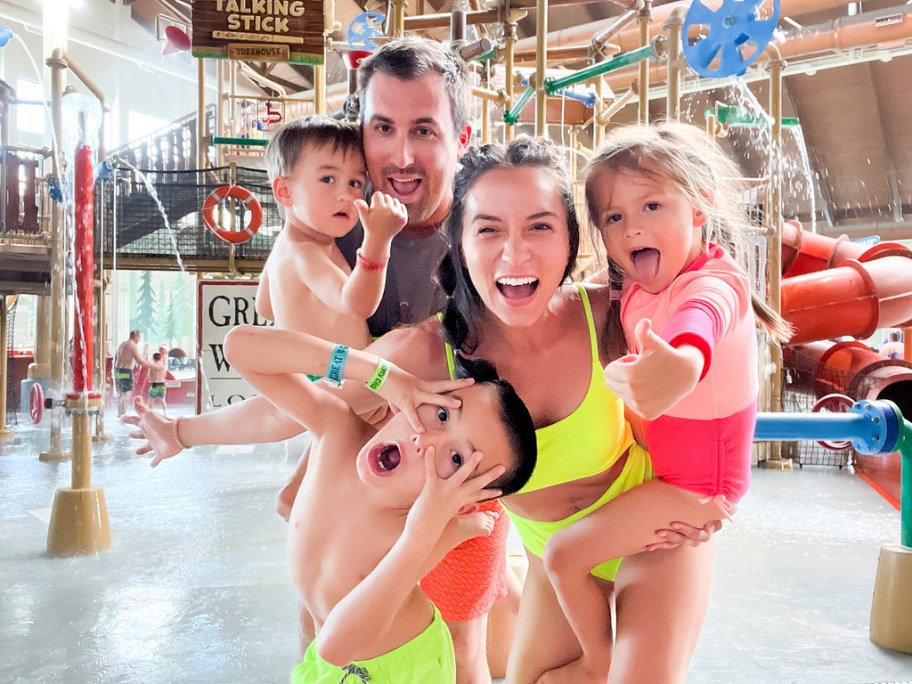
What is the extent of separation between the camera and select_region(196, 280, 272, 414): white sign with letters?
1331mm

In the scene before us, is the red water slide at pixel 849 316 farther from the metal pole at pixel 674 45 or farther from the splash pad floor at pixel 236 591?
the metal pole at pixel 674 45

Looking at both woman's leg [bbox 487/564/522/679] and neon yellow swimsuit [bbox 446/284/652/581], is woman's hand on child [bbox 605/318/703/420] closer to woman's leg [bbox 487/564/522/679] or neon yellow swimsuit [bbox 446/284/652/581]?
neon yellow swimsuit [bbox 446/284/652/581]

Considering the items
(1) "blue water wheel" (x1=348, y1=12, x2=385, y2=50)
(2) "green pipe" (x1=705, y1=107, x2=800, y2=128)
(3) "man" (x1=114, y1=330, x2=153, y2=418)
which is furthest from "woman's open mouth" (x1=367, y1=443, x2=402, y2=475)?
(3) "man" (x1=114, y1=330, x2=153, y2=418)

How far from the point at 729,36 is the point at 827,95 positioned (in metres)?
7.87

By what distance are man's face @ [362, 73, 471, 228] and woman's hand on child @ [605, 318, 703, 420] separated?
0.38 meters

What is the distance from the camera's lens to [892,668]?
2189 mm

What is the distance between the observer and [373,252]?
968 mm

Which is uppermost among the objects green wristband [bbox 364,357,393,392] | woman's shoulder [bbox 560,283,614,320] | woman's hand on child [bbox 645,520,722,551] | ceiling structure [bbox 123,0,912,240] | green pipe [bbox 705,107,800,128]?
ceiling structure [bbox 123,0,912,240]

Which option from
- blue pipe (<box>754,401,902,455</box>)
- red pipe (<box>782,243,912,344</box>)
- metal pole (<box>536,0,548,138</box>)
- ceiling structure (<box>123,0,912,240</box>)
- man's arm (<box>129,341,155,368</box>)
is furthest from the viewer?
man's arm (<box>129,341,155,368</box>)

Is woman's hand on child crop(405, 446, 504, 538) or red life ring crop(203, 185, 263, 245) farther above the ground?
red life ring crop(203, 185, 263, 245)

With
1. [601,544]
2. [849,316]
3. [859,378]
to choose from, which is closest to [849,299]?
[849,316]

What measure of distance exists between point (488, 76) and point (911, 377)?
3922 millimetres

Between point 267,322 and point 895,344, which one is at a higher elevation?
point 267,322

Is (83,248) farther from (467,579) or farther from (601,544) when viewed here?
(601,544)
